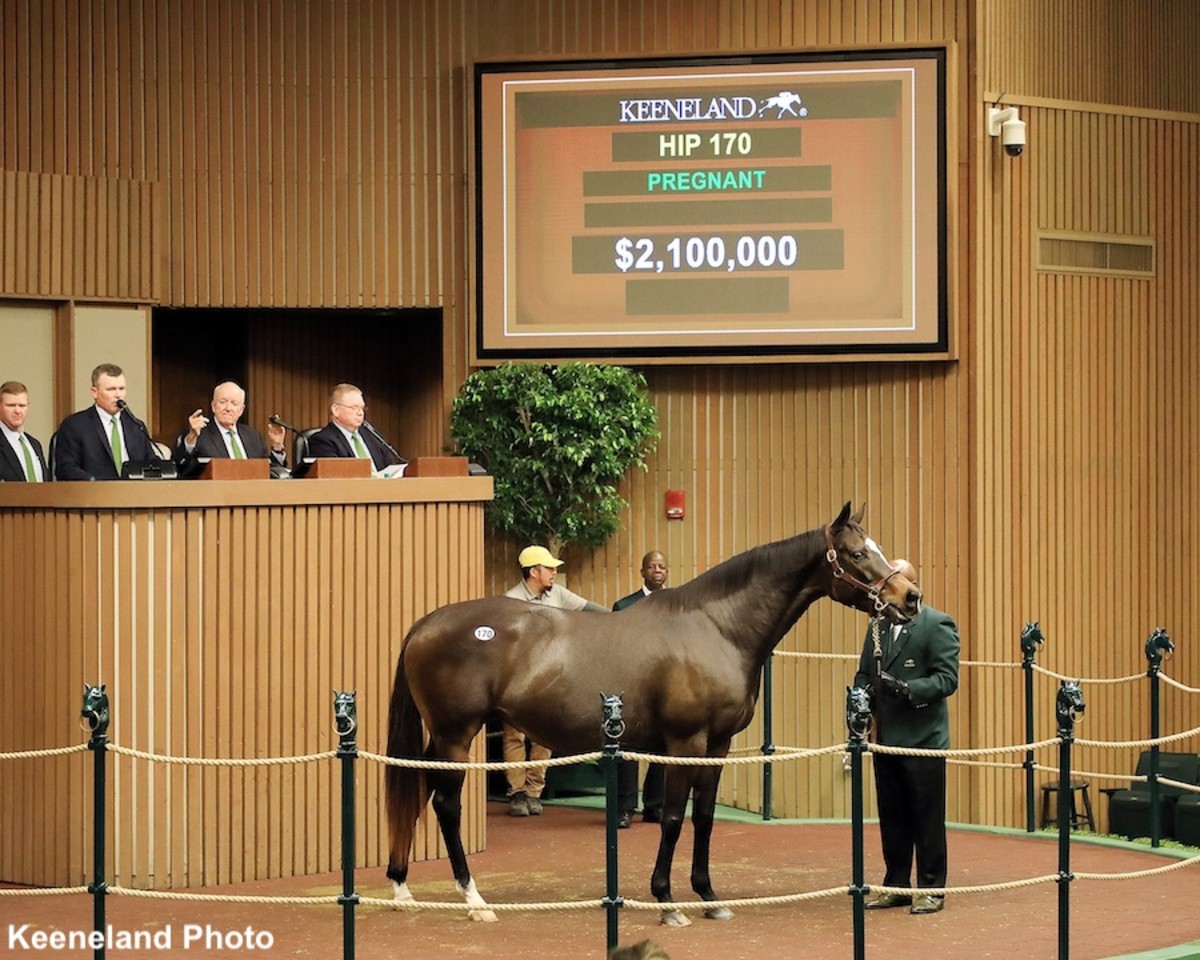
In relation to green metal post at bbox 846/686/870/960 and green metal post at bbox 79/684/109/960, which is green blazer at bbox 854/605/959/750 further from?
green metal post at bbox 79/684/109/960

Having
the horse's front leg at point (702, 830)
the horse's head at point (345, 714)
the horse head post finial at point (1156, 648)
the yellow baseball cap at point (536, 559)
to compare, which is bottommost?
the horse's front leg at point (702, 830)

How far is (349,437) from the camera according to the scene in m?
9.93

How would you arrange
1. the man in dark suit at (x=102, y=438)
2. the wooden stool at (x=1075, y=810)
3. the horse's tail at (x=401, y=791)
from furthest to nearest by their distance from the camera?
the wooden stool at (x=1075, y=810) < the man in dark suit at (x=102, y=438) < the horse's tail at (x=401, y=791)

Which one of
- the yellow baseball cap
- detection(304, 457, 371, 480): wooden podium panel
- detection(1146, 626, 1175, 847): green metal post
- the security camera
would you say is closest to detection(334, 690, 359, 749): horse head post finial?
detection(304, 457, 371, 480): wooden podium panel

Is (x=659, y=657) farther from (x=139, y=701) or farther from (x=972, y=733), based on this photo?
(x=972, y=733)

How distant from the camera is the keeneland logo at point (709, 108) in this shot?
41.3 feet

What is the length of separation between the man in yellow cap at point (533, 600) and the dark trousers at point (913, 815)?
2573 millimetres

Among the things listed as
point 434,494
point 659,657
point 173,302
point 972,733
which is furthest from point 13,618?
point 972,733

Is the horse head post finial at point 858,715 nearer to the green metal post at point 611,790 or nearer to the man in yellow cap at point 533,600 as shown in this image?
the green metal post at point 611,790

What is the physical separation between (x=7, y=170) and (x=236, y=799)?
5.39 m

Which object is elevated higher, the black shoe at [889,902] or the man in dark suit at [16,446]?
the man in dark suit at [16,446]

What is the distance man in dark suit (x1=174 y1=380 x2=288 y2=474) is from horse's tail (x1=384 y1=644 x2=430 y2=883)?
1.65m

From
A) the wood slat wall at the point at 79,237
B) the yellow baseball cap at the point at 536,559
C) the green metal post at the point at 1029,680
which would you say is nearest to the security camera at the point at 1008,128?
the green metal post at the point at 1029,680

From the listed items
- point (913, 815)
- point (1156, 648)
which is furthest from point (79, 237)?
point (1156, 648)
